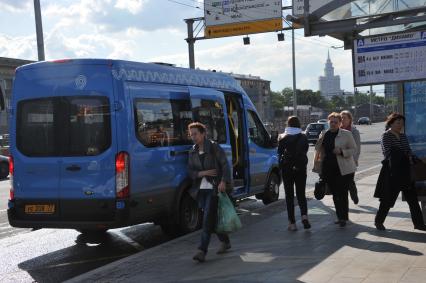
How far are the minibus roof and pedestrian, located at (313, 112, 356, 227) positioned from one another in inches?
89.8

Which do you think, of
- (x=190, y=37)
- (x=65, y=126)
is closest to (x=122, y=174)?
(x=65, y=126)

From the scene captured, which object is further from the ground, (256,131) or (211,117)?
(211,117)

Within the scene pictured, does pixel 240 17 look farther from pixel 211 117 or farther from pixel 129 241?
pixel 129 241

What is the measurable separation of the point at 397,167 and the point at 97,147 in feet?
12.7

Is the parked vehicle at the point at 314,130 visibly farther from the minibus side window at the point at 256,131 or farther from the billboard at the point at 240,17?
the minibus side window at the point at 256,131

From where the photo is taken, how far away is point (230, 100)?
10.6m

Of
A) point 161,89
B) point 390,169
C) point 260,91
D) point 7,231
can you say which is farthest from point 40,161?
point 260,91

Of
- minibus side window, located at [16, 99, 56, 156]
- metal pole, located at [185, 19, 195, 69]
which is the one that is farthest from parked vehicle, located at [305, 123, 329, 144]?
minibus side window, located at [16, 99, 56, 156]

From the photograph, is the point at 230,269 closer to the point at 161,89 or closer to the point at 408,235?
the point at 408,235

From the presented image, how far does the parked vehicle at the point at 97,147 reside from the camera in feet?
24.1

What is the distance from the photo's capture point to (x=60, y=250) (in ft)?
26.8

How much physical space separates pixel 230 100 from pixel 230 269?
16.3 ft

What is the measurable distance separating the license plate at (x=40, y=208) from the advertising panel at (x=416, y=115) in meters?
5.05

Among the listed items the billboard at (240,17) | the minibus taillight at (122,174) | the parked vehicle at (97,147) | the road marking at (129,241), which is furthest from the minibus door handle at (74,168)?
the billboard at (240,17)
